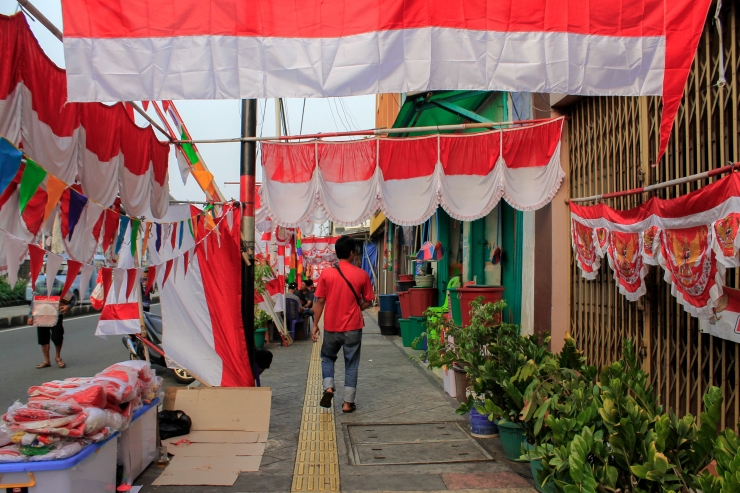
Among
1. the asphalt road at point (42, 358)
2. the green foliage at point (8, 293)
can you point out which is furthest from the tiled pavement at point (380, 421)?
the green foliage at point (8, 293)

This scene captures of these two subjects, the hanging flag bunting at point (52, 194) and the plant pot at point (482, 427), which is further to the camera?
the plant pot at point (482, 427)

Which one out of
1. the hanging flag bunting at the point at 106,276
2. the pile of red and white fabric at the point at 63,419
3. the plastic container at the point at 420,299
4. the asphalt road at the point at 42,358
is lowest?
the asphalt road at the point at 42,358

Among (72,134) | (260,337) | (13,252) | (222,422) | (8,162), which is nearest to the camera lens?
(8,162)

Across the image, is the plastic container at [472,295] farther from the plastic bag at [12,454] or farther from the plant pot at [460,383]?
the plastic bag at [12,454]

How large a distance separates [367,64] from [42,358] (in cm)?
1060

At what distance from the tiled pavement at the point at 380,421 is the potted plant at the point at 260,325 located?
0.98m

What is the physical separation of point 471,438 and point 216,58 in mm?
4125

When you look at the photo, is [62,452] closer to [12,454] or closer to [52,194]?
[12,454]

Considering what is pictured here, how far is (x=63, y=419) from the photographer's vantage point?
3521 mm

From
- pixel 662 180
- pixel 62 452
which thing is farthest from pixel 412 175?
pixel 62 452

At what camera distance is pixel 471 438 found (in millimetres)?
5570

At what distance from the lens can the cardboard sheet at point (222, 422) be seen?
514 centimetres

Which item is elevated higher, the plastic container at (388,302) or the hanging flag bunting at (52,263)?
the hanging flag bunting at (52,263)

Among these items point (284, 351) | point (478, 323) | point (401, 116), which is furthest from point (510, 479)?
point (284, 351)
